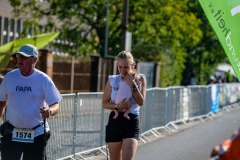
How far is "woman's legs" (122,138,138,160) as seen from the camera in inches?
231

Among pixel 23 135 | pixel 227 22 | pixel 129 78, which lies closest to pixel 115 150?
pixel 129 78

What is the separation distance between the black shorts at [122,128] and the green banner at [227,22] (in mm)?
1191

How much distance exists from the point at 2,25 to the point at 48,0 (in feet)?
33.7

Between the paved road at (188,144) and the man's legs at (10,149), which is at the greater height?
the man's legs at (10,149)

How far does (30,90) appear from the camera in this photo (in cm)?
525

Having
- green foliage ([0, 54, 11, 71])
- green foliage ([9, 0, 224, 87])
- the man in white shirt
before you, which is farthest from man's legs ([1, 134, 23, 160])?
green foliage ([9, 0, 224, 87])

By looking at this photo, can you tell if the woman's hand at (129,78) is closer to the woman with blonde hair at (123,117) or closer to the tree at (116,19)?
A: the woman with blonde hair at (123,117)

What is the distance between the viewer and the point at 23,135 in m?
5.25

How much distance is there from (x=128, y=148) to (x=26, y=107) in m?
1.22

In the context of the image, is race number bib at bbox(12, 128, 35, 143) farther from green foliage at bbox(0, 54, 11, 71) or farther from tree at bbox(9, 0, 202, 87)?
tree at bbox(9, 0, 202, 87)

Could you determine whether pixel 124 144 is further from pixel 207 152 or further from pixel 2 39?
pixel 2 39

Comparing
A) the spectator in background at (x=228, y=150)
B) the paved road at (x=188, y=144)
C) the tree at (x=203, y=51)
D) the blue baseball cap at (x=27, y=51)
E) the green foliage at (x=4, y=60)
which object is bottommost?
the paved road at (x=188, y=144)

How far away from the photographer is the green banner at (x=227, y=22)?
19.5 ft

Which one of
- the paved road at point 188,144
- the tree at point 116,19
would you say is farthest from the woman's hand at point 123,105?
the tree at point 116,19
